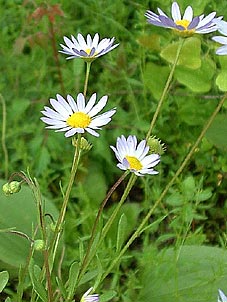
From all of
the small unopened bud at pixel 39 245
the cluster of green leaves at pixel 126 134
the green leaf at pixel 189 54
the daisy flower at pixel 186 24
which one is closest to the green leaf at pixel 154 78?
the cluster of green leaves at pixel 126 134

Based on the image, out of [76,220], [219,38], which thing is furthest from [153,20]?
[76,220]

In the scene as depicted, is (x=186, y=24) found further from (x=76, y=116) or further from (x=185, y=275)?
(x=185, y=275)

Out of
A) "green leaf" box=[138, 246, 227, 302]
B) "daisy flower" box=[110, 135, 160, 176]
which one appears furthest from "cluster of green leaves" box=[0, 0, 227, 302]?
"daisy flower" box=[110, 135, 160, 176]

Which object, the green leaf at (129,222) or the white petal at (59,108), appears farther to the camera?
the green leaf at (129,222)

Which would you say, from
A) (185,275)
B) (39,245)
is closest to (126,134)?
(185,275)

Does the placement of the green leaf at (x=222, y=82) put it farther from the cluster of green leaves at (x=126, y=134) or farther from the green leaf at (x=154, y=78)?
the green leaf at (x=154, y=78)

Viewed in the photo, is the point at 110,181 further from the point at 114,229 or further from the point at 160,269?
the point at 160,269

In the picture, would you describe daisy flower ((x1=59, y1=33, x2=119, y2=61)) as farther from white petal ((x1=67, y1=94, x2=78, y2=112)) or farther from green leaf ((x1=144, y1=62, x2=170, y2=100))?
green leaf ((x1=144, y1=62, x2=170, y2=100))
